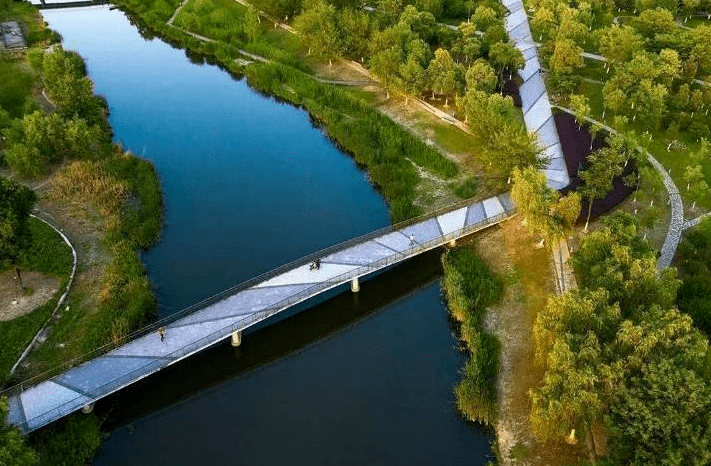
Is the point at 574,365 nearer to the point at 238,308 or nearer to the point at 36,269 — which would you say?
the point at 238,308

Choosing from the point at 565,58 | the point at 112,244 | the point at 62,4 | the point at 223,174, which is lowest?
the point at 112,244

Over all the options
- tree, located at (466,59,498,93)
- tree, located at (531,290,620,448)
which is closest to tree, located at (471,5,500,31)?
tree, located at (466,59,498,93)

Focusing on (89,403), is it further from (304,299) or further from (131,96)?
(131,96)

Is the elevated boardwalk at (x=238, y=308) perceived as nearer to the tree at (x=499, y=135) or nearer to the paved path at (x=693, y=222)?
the tree at (x=499, y=135)

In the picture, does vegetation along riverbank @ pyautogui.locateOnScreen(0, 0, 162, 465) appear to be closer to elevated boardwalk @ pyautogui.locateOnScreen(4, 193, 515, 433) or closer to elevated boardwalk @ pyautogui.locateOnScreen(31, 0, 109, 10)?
elevated boardwalk @ pyautogui.locateOnScreen(4, 193, 515, 433)

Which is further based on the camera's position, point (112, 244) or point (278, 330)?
point (112, 244)

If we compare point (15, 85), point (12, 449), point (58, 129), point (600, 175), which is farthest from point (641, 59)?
point (15, 85)

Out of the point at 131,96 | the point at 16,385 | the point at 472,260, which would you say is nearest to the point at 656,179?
the point at 472,260
